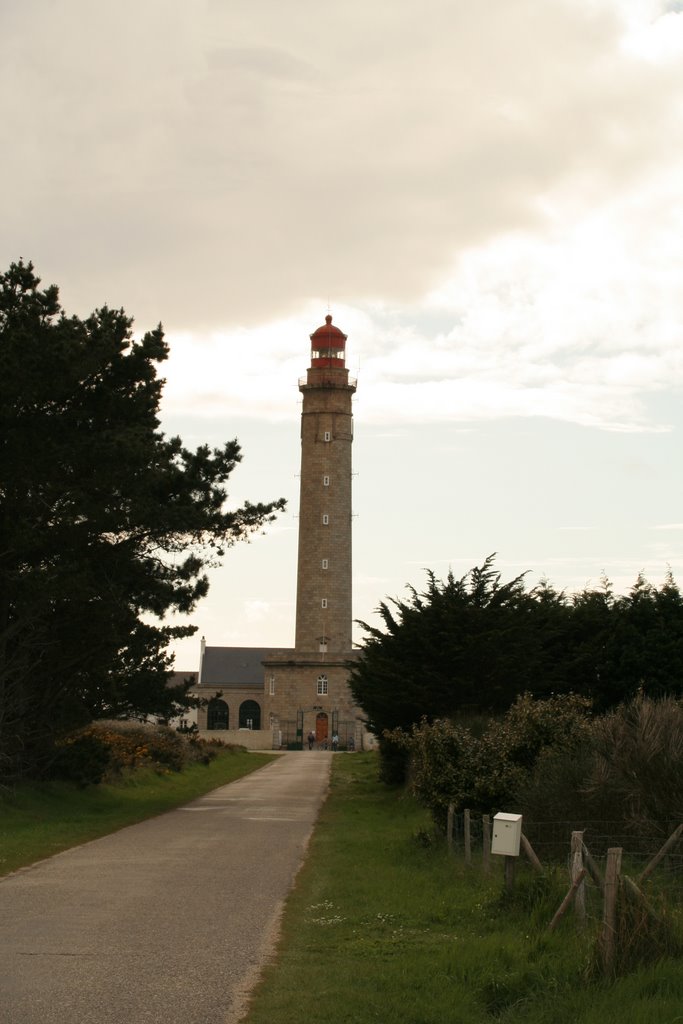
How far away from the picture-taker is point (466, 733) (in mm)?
19781

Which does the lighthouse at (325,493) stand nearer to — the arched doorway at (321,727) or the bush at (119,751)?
the arched doorway at (321,727)

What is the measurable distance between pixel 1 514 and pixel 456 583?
1208 cm

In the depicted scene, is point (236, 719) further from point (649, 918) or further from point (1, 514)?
point (649, 918)

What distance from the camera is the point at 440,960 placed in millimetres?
9812

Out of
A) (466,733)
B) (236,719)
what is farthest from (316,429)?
(466,733)

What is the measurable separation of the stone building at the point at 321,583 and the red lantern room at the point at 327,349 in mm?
60

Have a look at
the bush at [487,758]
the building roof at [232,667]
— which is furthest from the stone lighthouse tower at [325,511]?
the bush at [487,758]

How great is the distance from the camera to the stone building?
248 feet

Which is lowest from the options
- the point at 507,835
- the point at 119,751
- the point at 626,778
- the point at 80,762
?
the point at 507,835

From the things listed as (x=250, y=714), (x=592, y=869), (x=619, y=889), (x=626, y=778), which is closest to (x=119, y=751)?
(x=626, y=778)

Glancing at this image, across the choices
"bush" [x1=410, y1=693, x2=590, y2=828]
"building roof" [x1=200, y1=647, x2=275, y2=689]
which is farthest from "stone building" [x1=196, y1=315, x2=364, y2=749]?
"bush" [x1=410, y1=693, x2=590, y2=828]

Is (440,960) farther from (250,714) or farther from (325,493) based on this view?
(250,714)

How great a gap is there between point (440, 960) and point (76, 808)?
1686cm

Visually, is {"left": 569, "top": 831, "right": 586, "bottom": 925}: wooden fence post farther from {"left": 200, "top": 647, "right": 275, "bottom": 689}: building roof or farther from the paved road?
{"left": 200, "top": 647, "right": 275, "bottom": 689}: building roof
